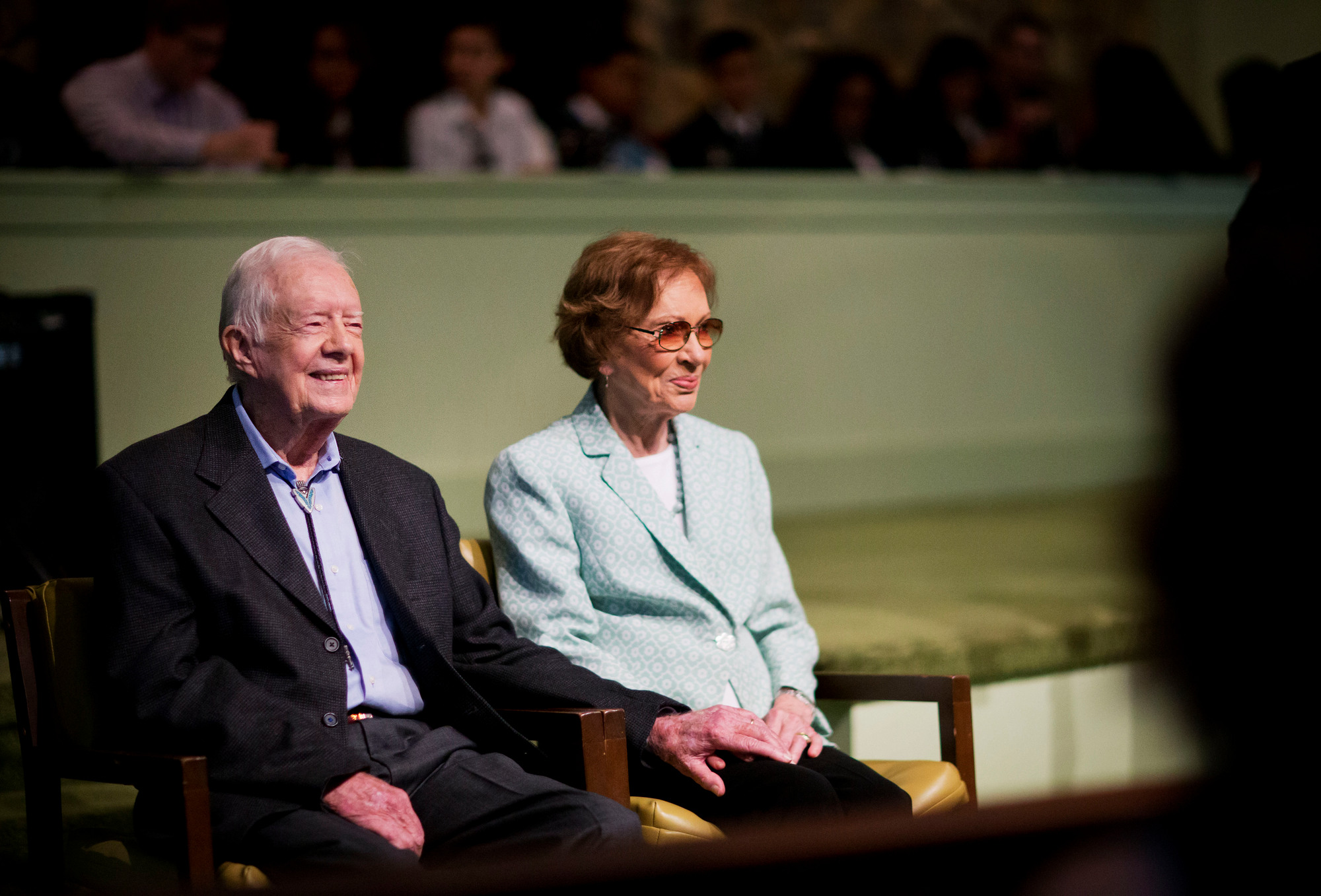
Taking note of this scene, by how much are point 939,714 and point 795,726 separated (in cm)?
27

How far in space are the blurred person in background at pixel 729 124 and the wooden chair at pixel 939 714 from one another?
3.58m

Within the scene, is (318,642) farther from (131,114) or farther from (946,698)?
(131,114)

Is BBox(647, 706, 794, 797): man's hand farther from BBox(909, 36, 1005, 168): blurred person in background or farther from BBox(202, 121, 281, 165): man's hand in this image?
BBox(909, 36, 1005, 168): blurred person in background

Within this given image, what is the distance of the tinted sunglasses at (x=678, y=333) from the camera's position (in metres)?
2.31

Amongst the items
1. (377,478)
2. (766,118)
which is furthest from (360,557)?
(766,118)

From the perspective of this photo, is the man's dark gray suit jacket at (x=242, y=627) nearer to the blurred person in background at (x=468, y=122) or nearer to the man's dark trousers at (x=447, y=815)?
the man's dark trousers at (x=447, y=815)

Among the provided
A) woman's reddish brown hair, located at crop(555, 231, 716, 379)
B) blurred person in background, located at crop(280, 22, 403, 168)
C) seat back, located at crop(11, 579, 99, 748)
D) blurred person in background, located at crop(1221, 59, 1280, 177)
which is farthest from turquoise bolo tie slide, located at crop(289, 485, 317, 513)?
blurred person in background, located at crop(1221, 59, 1280, 177)

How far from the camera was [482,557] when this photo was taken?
235cm

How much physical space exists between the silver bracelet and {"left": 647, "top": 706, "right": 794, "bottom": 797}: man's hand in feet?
0.66

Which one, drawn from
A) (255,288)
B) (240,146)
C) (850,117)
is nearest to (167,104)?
(240,146)

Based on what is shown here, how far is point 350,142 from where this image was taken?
197 inches

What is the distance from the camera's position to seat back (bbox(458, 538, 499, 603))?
2330 mm

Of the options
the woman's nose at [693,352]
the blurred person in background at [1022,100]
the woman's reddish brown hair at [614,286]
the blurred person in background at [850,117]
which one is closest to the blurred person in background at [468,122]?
the blurred person in background at [850,117]

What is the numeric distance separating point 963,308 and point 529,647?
412cm
